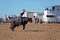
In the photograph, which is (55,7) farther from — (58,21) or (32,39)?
(32,39)

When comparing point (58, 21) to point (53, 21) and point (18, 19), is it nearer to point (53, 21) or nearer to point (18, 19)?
point (53, 21)

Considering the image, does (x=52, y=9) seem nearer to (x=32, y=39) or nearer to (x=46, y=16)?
(x=46, y=16)

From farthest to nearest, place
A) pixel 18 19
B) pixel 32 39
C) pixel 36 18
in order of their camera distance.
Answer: pixel 36 18
pixel 18 19
pixel 32 39

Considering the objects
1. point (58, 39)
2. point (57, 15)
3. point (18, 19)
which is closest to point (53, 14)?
point (57, 15)

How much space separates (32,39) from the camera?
1356 cm

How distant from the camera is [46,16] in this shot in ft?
184

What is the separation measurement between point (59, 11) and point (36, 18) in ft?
19.2

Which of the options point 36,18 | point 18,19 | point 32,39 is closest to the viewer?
point 32,39

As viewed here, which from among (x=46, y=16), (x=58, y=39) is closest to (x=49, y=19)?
(x=46, y=16)

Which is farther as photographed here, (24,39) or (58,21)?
(58,21)

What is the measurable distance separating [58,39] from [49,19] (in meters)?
42.7

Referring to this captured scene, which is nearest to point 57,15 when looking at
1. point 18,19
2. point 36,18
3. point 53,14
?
point 53,14

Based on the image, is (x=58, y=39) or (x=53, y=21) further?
(x=53, y=21)

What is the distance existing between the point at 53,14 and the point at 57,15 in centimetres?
102
